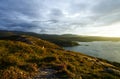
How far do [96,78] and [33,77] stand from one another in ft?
22.3

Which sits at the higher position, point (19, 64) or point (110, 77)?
point (19, 64)

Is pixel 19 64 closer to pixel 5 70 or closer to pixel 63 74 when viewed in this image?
pixel 5 70

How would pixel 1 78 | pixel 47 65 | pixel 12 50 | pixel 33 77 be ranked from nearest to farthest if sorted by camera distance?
1. pixel 1 78
2. pixel 33 77
3. pixel 47 65
4. pixel 12 50

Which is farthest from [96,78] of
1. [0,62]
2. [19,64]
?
[0,62]

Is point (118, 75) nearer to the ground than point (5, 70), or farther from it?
nearer to the ground

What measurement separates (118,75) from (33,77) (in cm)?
1060

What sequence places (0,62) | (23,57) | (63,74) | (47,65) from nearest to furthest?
(63,74) → (0,62) → (47,65) → (23,57)

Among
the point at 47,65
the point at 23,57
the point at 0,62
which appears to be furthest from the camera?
the point at 23,57

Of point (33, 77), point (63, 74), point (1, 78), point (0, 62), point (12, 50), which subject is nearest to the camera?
point (1, 78)

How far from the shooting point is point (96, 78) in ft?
51.1

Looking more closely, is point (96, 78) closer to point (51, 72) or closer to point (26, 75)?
point (51, 72)

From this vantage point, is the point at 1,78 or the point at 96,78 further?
the point at 96,78

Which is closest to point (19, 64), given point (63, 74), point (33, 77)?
point (33, 77)

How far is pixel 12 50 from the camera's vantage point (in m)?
21.6
